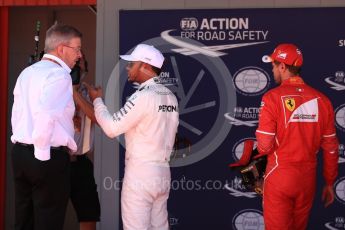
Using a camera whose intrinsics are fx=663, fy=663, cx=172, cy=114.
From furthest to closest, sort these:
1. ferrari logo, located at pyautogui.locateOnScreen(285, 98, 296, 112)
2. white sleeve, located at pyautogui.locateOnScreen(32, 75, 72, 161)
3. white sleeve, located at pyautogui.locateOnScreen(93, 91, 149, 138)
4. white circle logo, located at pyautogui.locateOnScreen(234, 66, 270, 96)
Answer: white circle logo, located at pyautogui.locateOnScreen(234, 66, 270, 96)
ferrari logo, located at pyautogui.locateOnScreen(285, 98, 296, 112)
white sleeve, located at pyautogui.locateOnScreen(93, 91, 149, 138)
white sleeve, located at pyautogui.locateOnScreen(32, 75, 72, 161)

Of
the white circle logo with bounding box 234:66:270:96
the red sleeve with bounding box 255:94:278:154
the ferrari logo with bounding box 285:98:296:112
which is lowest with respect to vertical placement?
the red sleeve with bounding box 255:94:278:154

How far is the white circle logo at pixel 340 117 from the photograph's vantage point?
6.38m

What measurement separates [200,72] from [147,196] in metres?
2.33

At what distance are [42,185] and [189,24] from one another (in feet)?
9.25

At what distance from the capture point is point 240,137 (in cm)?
648

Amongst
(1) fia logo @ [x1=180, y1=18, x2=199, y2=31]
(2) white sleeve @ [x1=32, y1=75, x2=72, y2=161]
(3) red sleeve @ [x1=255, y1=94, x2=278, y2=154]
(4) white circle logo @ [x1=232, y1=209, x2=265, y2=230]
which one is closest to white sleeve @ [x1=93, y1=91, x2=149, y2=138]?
(2) white sleeve @ [x1=32, y1=75, x2=72, y2=161]

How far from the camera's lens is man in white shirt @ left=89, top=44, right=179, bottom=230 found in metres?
4.40

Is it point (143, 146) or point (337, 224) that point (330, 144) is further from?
point (337, 224)

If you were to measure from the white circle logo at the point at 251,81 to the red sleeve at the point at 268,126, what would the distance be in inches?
77.1

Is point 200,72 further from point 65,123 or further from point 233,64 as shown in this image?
point 65,123

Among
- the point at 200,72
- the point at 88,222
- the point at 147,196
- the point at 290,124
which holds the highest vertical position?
the point at 200,72

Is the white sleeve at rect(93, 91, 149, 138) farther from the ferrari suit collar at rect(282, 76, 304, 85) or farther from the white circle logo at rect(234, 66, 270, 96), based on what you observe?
the white circle logo at rect(234, 66, 270, 96)

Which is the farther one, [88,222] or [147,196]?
[88,222]

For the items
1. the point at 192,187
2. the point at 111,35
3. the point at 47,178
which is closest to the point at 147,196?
the point at 47,178
